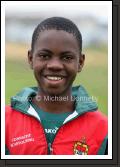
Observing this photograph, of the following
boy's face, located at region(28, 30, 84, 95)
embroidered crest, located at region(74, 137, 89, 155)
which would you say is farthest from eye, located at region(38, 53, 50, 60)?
embroidered crest, located at region(74, 137, 89, 155)

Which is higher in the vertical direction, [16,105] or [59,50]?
[59,50]

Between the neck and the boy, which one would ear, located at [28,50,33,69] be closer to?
the boy

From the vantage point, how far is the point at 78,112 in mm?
1698

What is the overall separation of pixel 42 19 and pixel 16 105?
17.9 inches

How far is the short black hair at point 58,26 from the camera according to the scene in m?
1.65

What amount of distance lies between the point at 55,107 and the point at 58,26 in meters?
0.41

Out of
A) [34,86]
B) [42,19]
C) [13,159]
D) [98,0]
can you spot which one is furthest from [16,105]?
[98,0]

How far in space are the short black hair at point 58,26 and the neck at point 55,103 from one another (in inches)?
10.1

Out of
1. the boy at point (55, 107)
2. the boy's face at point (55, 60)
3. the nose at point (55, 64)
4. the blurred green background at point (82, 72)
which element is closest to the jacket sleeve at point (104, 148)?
the boy at point (55, 107)

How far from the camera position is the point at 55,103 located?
1.72m

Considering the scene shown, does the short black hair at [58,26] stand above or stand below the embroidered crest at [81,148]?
above

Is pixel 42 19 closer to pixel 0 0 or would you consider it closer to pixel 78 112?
pixel 0 0

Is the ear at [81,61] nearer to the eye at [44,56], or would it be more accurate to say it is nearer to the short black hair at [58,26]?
the short black hair at [58,26]

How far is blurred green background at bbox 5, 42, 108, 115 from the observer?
1744 millimetres
